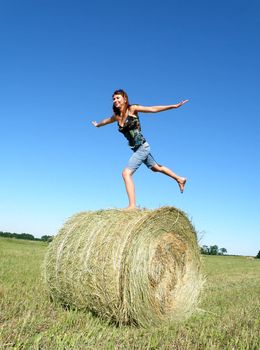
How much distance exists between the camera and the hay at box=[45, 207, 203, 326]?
572 cm

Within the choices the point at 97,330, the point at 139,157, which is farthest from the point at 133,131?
the point at 97,330

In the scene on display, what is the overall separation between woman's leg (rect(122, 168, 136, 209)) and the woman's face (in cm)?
99

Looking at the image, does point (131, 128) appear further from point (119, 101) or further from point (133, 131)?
point (119, 101)

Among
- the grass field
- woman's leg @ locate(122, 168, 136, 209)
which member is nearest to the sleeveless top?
woman's leg @ locate(122, 168, 136, 209)

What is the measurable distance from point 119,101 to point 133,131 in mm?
512

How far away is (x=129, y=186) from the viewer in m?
6.96

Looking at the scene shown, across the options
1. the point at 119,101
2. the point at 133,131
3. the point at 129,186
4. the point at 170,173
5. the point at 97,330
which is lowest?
the point at 97,330

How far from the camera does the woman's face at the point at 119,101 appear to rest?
709 cm

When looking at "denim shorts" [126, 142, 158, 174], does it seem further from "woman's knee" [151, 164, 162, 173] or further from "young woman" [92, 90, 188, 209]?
"woman's knee" [151, 164, 162, 173]

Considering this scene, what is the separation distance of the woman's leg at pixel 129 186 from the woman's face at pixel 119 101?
993mm

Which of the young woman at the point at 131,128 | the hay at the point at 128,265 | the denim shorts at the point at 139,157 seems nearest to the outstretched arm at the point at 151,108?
the young woman at the point at 131,128

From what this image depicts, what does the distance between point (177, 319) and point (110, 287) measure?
1256mm

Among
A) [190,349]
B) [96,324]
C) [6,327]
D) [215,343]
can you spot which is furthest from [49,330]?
[215,343]

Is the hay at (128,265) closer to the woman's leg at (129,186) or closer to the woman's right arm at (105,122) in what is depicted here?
the woman's leg at (129,186)
